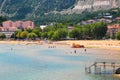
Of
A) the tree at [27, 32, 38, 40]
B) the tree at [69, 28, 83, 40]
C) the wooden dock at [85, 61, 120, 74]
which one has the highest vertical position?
the tree at [69, 28, 83, 40]

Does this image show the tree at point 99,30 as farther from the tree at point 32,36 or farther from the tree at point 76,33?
the tree at point 32,36

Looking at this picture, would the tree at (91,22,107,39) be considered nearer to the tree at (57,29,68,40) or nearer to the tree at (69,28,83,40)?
the tree at (69,28,83,40)

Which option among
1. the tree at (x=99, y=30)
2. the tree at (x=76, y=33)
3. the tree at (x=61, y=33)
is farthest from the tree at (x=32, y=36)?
the tree at (x=99, y=30)

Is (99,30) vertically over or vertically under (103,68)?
over

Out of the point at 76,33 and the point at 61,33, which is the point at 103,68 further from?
the point at 61,33

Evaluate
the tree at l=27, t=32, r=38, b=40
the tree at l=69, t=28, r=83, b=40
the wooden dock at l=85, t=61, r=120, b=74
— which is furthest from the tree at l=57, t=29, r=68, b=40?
the wooden dock at l=85, t=61, r=120, b=74

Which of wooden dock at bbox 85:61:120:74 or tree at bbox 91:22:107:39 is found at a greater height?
tree at bbox 91:22:107:39

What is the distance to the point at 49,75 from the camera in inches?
2101

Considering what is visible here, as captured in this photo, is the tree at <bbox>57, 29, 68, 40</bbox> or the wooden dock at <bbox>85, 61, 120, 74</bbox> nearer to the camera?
the wooden dock at <bbox>85, 61, 120, 74</bbox>

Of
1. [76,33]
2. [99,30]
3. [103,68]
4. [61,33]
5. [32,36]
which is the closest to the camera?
[103,68]

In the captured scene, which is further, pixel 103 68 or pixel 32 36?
pixel 32 36

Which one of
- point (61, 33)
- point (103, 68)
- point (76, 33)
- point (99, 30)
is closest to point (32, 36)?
point (61, 33)

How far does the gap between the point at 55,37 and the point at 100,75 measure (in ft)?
338

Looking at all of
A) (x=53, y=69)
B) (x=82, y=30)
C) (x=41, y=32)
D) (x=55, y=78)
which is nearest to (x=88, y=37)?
(x=82, y=30)
